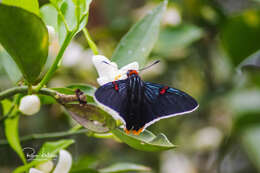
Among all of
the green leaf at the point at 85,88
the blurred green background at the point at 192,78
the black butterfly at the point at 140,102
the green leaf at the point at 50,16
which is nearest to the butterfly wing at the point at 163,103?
the black butterfly at the point at 140,102

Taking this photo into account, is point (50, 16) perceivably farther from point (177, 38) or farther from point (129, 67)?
point (177, 38)

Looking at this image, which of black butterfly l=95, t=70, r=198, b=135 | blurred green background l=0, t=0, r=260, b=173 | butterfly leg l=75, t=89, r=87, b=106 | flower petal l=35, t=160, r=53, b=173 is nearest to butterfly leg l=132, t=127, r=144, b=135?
black butterfly l=95, t=70, r=198, b=135

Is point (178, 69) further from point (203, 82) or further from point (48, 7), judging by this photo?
point (48, 7)

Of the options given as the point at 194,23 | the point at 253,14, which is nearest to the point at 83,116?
the point at 253,14

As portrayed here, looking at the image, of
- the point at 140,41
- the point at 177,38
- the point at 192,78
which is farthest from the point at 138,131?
the point at 192,78

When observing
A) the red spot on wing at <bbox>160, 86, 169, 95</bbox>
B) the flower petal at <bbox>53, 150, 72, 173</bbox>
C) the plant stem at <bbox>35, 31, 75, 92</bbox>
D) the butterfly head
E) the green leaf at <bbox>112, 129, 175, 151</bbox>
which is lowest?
the flower petal at <bbox>53, 150, 72, 173</bbox>

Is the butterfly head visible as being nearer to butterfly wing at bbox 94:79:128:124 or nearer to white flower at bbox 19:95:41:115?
butterfly wing at bbox 94:79:128:124
